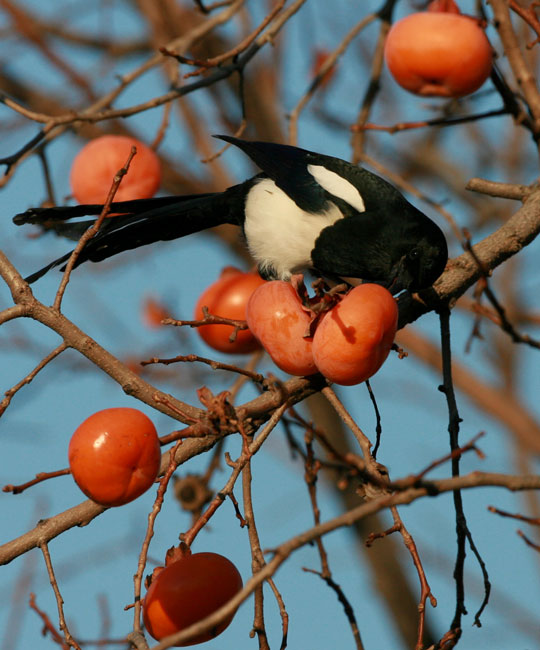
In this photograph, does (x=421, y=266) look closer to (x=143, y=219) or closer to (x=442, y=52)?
(x=442, y=52)

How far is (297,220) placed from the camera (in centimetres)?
260

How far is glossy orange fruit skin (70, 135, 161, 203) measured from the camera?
2.64 meters

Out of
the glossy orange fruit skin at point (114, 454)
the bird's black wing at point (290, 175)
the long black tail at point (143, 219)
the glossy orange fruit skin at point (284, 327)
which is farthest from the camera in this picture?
the bird's black wing at point (290, 175)

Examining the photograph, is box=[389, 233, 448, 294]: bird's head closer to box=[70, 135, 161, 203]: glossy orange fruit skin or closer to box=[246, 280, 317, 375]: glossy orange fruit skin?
box=[246, 280, 317, 375]: glossy orange fruit skin

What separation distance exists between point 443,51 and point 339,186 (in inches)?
18.1

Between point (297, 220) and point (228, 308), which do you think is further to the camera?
point (297, 220)

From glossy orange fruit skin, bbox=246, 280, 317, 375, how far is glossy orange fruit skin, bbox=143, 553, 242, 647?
401 millimetres

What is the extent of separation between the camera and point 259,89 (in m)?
4.87

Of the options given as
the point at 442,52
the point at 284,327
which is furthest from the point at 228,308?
the point at 442,52

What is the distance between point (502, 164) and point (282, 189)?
3251mm

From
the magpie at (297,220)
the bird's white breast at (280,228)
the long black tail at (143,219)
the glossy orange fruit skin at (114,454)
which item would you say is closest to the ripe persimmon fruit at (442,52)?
the magpie at (297,220)

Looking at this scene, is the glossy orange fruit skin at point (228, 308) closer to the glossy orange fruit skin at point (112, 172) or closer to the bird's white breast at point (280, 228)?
the bird's white breast at point (280, 228)

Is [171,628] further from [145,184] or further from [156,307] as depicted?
[156,307]

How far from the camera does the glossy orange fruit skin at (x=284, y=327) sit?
172 cm
